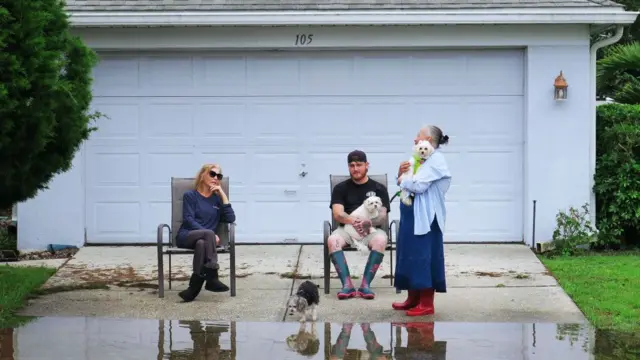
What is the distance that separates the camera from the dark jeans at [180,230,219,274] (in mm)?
8523

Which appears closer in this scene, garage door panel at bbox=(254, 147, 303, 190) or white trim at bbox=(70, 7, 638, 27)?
white trim at bbox=(70, 7, 638, 27)

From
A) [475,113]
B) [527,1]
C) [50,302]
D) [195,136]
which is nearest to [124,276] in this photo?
[50,302]

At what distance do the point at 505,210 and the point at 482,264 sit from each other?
1.50 metres

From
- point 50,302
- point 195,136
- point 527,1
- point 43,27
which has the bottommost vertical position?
point 50,302

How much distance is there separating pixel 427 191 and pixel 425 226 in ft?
0.96

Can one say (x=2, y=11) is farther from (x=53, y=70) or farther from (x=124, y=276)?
(x=124, y=276)

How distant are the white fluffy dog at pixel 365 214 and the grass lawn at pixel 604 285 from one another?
1.95 m

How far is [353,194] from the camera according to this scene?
8.96m

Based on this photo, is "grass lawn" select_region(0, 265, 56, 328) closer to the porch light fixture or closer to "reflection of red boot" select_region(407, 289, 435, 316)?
"reflection of red boot" select_region(407, 289, 435, 316)

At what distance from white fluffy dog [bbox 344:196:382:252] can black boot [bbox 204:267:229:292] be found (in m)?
1.27

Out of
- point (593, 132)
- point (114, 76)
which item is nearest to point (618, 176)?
point (593, 132)

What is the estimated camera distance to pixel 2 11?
24.4 feet

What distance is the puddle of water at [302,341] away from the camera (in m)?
6.81

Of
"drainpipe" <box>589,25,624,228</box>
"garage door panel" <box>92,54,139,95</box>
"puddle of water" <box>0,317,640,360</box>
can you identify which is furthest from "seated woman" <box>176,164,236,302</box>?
"drainpipe" <box>589,25,624,228</box>
